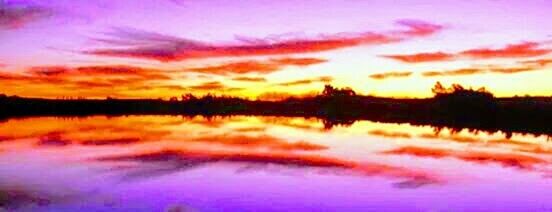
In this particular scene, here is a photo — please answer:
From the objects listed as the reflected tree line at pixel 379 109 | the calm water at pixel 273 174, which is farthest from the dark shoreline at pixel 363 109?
the calm water at pixel 273 174

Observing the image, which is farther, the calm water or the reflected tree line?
the reflected tree line

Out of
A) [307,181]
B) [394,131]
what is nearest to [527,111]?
[394,131]

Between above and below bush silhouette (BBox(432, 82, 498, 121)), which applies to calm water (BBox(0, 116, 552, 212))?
below

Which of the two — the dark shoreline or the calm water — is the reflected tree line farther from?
the calm water

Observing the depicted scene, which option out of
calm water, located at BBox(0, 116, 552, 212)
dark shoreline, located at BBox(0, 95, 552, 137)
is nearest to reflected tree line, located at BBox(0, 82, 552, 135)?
dark shoreline, located at BBox(0, 95, 552, 137)

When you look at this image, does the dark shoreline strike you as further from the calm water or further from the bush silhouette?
the calm water

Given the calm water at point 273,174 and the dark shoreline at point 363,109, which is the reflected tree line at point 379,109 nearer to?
the dark shoreline at point 363,109
